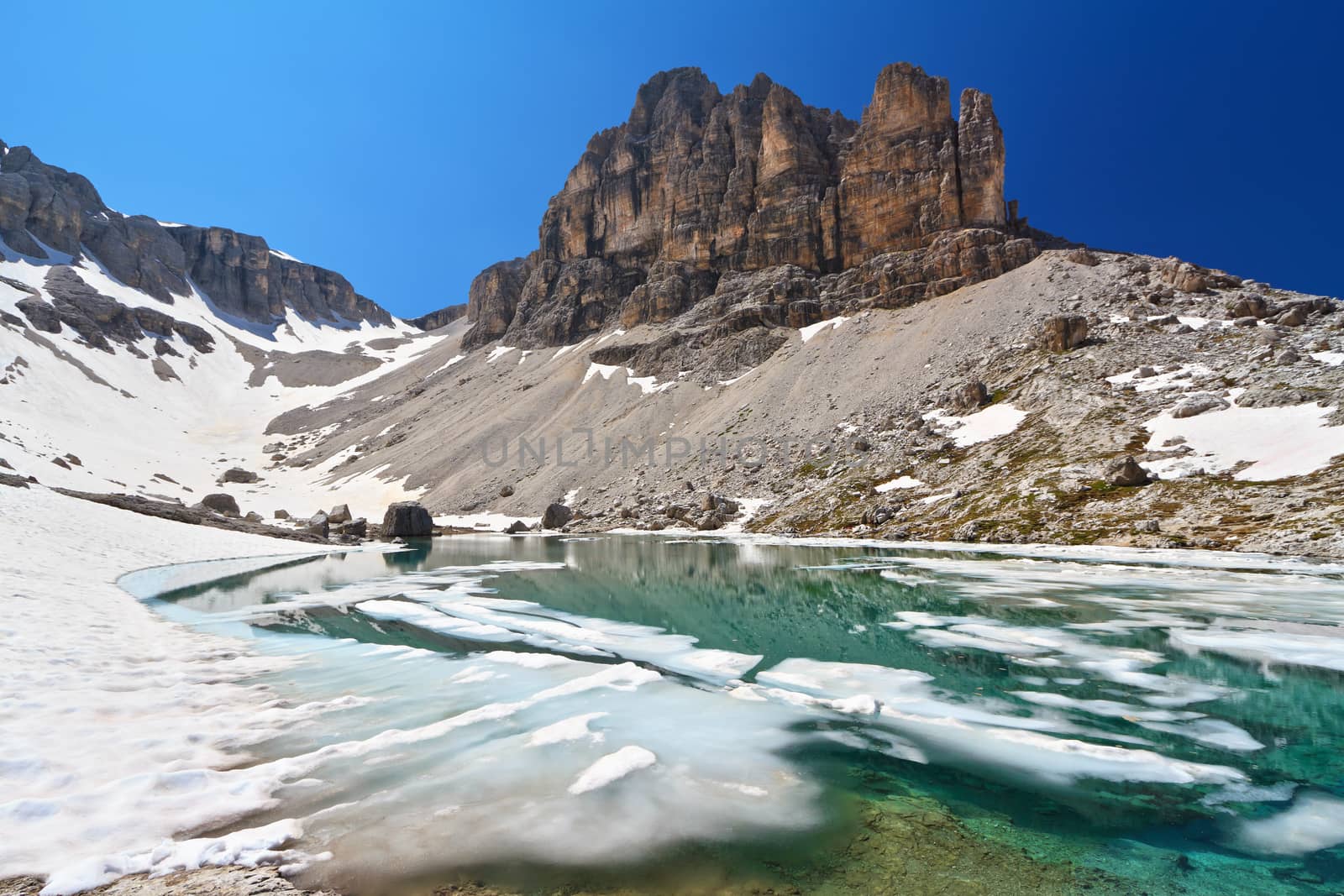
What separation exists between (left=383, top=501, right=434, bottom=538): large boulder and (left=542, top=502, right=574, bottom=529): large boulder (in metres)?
11.6

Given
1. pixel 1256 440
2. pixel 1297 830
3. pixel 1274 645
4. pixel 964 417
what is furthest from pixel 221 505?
pixel 1256 440

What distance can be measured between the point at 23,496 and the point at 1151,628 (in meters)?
40.5

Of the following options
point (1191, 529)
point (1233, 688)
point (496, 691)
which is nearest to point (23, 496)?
point (496, 691)

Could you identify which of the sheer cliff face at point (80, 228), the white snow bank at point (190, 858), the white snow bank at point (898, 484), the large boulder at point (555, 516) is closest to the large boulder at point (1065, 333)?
the white snow bank at point (898, 484)

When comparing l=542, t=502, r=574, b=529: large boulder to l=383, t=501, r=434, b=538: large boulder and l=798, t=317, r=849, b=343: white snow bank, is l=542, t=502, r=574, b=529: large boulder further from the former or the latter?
l=798, t=317, r=849, b=343: white snow bank

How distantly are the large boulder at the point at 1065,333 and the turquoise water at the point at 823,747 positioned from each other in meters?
47.7

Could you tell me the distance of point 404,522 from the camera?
192 feet

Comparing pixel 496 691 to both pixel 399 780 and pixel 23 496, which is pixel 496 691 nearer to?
pixel 399 780

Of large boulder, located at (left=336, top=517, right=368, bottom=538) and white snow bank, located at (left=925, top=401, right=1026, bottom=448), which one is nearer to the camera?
white snow bank, located at (left=925, top=401, right=1026, bottom=448)

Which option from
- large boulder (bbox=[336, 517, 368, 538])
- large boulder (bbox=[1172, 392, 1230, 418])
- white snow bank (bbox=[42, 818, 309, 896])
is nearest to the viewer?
white snow bank (bbox=[42, 818, 309, 896])

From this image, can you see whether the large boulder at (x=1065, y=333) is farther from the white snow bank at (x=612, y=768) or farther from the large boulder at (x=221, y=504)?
the large boulder at (x=221, y=504)

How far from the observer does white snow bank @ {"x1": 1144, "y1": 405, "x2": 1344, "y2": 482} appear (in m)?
29.8

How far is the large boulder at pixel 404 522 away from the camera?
190 ft

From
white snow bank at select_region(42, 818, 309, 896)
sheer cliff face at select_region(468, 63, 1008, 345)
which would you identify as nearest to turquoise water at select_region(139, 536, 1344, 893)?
white snow bank at select_region(42, 818, 309, 896)
